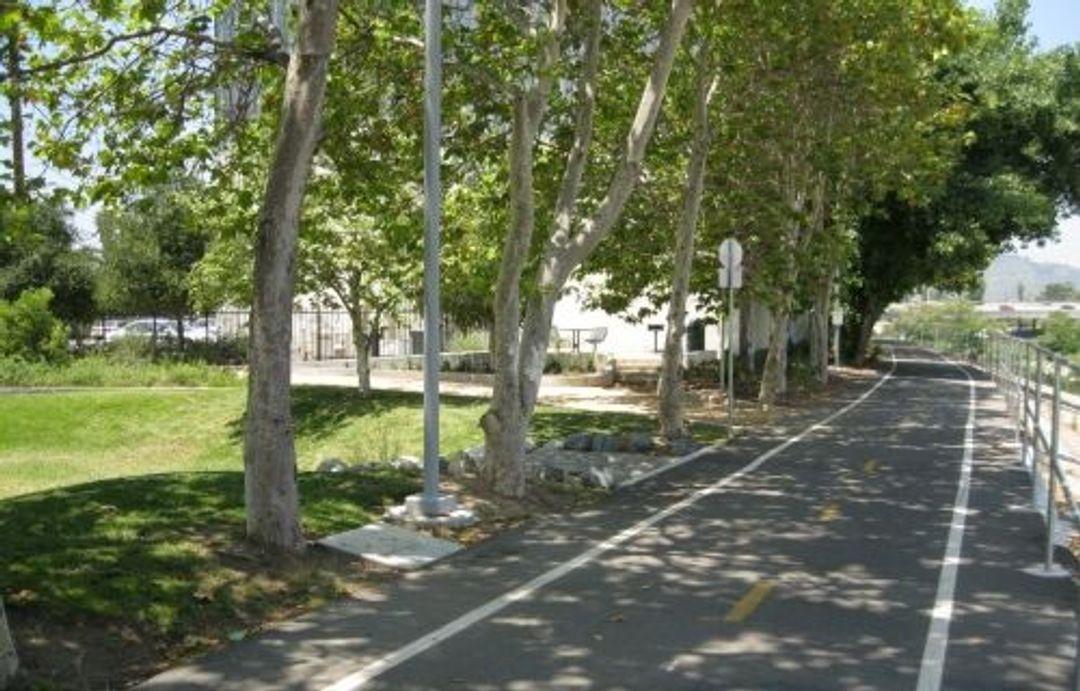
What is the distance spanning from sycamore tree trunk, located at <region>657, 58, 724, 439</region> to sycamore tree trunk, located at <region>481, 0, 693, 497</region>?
238 inches

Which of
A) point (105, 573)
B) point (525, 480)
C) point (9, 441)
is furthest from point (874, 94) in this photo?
point (105, 573)

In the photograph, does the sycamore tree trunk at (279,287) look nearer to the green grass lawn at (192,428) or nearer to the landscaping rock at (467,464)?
the landscaping rock at (467,464)

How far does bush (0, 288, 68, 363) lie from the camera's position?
34.2 meters

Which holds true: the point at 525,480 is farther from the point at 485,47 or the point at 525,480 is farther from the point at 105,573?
the point at 105,573

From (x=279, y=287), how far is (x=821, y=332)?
33794mm

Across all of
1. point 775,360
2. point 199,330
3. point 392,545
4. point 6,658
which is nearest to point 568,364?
point 775,360

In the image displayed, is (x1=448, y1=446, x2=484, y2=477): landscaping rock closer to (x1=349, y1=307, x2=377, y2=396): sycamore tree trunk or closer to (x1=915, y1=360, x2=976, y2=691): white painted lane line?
(x1=915, y1=360, x2=976, y2=691): white painted lane line

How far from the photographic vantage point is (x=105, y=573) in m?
8.53

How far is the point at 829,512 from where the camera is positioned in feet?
45.0

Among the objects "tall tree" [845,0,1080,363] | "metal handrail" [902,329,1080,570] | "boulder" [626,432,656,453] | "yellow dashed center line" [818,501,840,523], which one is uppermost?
"tall tree" [845,0,1080,363]

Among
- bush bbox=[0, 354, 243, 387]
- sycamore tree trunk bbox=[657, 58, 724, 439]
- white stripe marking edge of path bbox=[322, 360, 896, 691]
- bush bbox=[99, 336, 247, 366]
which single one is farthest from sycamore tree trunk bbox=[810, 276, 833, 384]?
white stripe marking edge of path bbox=[322, 360, 896, 691]

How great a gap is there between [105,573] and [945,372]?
4702 cm

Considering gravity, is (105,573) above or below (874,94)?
below

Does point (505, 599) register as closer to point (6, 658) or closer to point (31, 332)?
point (6, 658)
